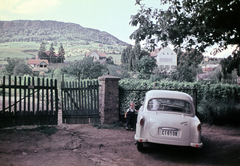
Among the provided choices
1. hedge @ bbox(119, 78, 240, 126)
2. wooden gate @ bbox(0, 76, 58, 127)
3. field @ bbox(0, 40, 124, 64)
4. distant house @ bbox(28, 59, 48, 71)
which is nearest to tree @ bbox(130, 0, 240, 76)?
hedge @ bbox(119, 78, 240, 126)

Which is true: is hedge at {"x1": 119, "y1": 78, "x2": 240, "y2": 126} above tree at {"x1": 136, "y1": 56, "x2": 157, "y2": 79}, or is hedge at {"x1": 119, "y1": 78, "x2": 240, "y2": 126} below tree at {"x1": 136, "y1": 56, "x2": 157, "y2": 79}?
below

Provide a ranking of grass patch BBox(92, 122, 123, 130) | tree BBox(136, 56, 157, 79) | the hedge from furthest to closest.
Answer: tree BBox(136, 56, 157, 79) → the hedge → grass patch BBox(92, 122, 123, 130)

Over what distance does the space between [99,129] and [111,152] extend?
2.74m

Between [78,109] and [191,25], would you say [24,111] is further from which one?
[191,25]

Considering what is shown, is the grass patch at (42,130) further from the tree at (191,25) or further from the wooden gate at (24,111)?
the tree at (191,25)

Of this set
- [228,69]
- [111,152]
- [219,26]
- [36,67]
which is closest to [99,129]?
[111,152]

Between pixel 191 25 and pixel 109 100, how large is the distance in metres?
5.21

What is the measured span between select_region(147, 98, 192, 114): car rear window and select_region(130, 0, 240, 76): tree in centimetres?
272

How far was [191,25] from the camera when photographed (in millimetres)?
10781

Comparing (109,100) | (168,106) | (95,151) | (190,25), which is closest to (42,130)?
(95,151)

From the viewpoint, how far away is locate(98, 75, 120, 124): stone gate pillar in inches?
385

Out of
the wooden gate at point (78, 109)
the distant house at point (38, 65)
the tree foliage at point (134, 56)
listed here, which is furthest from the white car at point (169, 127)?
the distant house at point (38, 65)

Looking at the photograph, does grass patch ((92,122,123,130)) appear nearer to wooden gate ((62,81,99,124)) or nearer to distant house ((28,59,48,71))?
wooden gate ((62,81,99,124))

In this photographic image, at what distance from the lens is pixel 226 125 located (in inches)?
444
